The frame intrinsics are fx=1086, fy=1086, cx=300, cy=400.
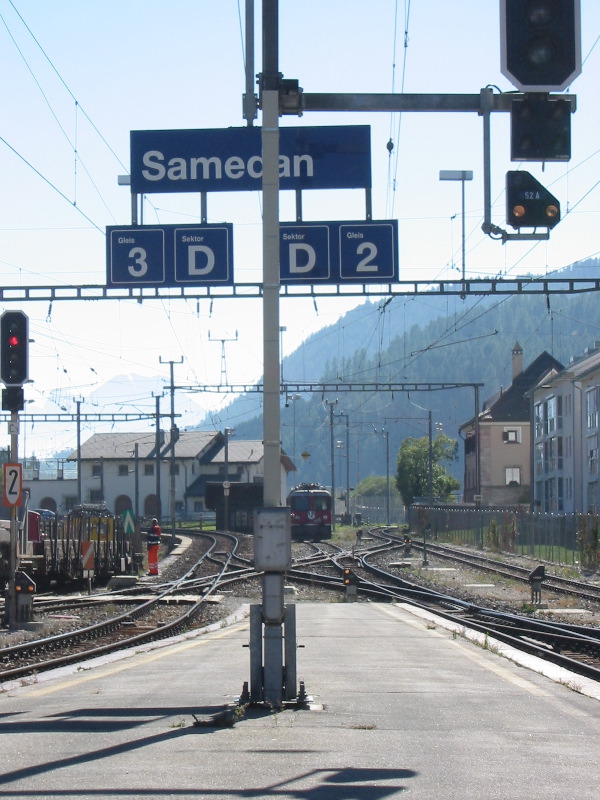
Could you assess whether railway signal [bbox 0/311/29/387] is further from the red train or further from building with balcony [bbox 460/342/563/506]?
building with balcony [bbox 460/342/563/506]

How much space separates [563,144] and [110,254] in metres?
12.4

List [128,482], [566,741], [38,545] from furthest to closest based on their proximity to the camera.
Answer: [128,482], [38,545], [566,741]

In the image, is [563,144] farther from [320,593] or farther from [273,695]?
[320,593]

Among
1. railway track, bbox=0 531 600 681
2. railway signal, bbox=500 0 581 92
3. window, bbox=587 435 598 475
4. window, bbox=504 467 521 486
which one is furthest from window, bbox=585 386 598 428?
railway signal, bbox=500 0 581 92

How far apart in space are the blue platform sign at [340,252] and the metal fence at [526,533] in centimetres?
1984

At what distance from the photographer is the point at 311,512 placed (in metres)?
60.7

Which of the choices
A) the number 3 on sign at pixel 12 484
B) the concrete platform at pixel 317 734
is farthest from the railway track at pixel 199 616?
the number 3 on sign at pixel 12 484

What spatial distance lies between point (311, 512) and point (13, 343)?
148 feet

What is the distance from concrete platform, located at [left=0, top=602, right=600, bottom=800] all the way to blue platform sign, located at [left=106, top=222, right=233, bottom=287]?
9511mm

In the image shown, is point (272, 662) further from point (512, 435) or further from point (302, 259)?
point (512, 435)

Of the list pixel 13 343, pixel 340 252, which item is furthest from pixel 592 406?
pixel 13 343

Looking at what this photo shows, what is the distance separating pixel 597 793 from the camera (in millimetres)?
5711

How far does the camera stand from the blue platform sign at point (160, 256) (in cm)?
2036

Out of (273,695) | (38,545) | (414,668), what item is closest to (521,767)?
(273,695)
